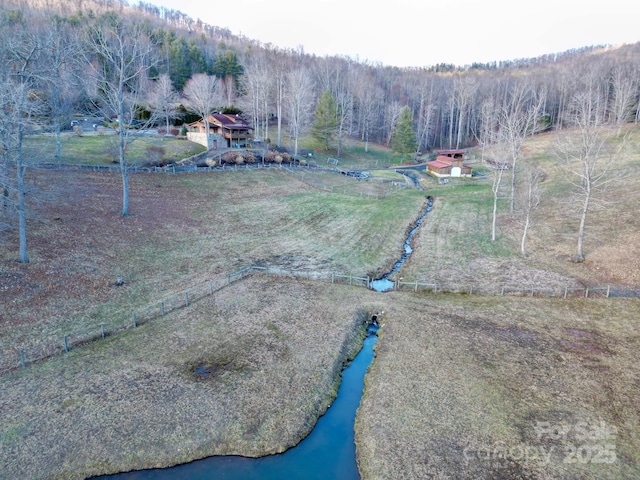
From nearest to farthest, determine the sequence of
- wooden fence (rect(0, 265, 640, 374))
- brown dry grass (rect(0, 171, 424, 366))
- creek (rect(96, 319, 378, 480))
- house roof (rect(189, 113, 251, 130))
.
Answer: creek (rect(96, 319, 378, 480)) → wooden fence (rect(0, 265, 640, 374)) → brown dry grass (rect(0, 171, 424, 366)) → house roof (rect(189, 113, 251, 130))

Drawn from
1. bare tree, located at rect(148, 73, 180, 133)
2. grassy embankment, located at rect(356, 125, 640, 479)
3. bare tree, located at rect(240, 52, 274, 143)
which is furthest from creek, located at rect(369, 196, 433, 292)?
bare tree, located at rect(240, 52, 274, 143)

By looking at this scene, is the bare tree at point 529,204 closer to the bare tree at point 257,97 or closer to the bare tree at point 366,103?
the bare tree at point 257,97

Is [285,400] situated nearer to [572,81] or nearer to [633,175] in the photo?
[633,175]

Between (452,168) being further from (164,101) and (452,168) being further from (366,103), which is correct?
(164,101)

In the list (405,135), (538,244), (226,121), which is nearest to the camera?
(538,244)

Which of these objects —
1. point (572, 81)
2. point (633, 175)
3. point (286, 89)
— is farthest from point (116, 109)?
point (572, 81)

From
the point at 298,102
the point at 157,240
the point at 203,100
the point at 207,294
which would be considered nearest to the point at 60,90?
the point at 203,100

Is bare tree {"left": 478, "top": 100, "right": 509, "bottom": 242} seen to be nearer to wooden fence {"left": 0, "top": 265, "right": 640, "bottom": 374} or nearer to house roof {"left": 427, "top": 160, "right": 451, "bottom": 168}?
house roof {"left": 427, "top": 160, "right": 451, "bottom": 168}

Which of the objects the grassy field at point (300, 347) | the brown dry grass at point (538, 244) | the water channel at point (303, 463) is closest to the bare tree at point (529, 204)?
the brown dry grass at point (538, 244)
